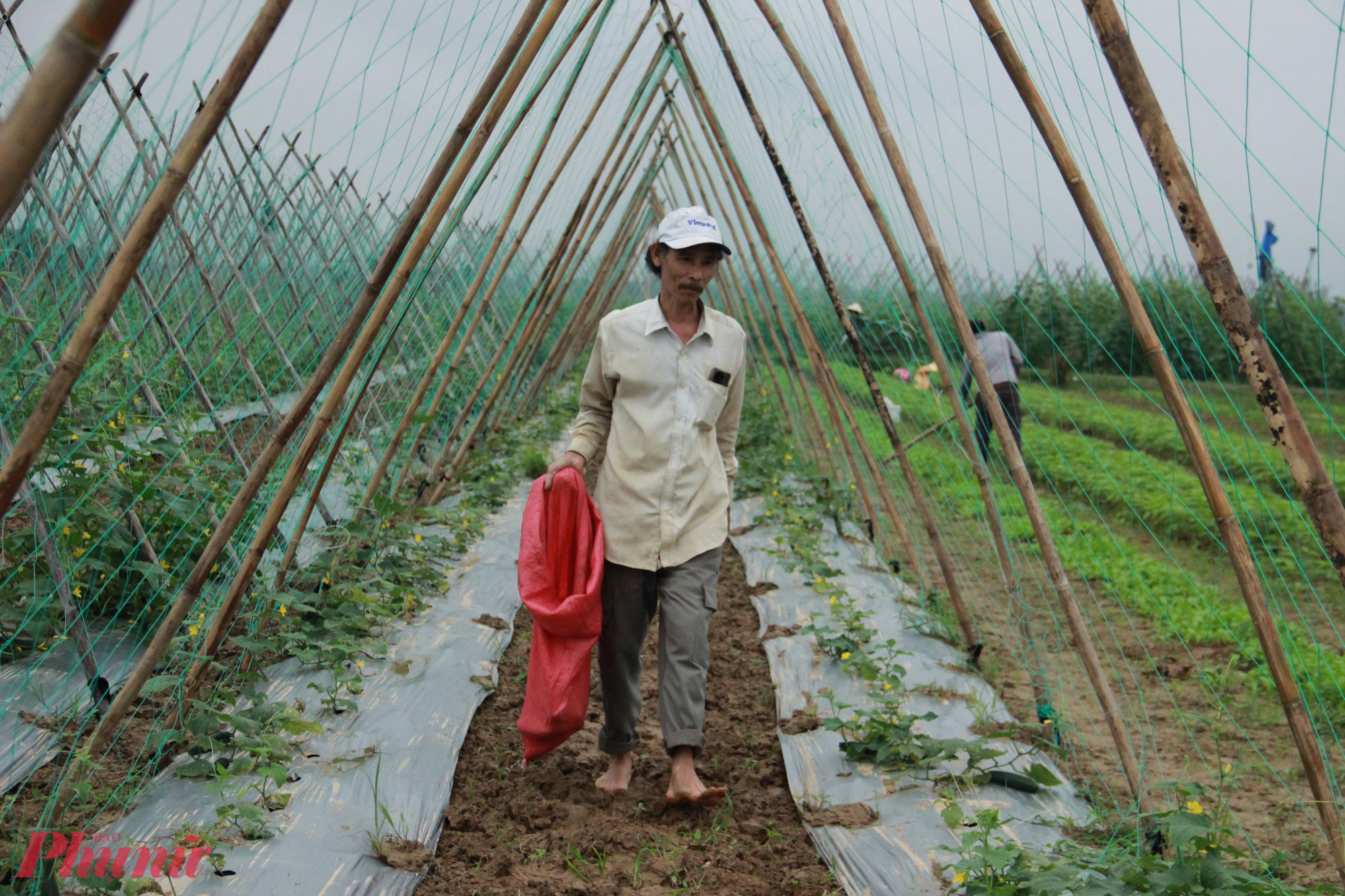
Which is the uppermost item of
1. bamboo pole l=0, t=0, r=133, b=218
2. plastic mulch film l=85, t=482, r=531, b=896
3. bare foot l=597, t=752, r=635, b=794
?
bamboo pole l=0, t=0, r=133, b=218

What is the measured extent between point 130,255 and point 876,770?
6.59 feet

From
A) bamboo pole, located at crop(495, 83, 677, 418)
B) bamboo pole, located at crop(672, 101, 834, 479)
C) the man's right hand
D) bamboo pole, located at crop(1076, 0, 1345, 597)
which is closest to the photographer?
bamboo pole, located at crop(1076, 0, 1345, 597)

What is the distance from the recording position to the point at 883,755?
2.50m

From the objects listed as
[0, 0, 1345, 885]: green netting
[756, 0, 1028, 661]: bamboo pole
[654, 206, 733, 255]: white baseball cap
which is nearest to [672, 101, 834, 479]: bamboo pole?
[0, 0, 1345, 885]: green netting

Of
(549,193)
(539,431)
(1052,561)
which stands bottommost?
(539,431)

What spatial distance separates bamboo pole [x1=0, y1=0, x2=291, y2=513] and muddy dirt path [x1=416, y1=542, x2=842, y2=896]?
119cm

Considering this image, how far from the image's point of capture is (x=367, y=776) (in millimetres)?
2275

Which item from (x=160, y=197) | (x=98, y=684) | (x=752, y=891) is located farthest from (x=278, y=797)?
(x=160, y=197)

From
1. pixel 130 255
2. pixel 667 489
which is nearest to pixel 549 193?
pixel 667 489

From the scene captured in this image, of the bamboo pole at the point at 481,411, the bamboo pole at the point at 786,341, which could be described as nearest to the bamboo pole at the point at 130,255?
the bamboo pole at the point at 481,411

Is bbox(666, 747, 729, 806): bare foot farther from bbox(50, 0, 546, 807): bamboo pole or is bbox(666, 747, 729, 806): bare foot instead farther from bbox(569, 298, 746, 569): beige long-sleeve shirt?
bbox(50, 0, 546, 807): bamboo pole

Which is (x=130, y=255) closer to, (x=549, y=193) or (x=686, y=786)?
(x=686, y=786)

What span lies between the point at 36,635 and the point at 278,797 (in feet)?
2.67

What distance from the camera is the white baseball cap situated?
229cm
